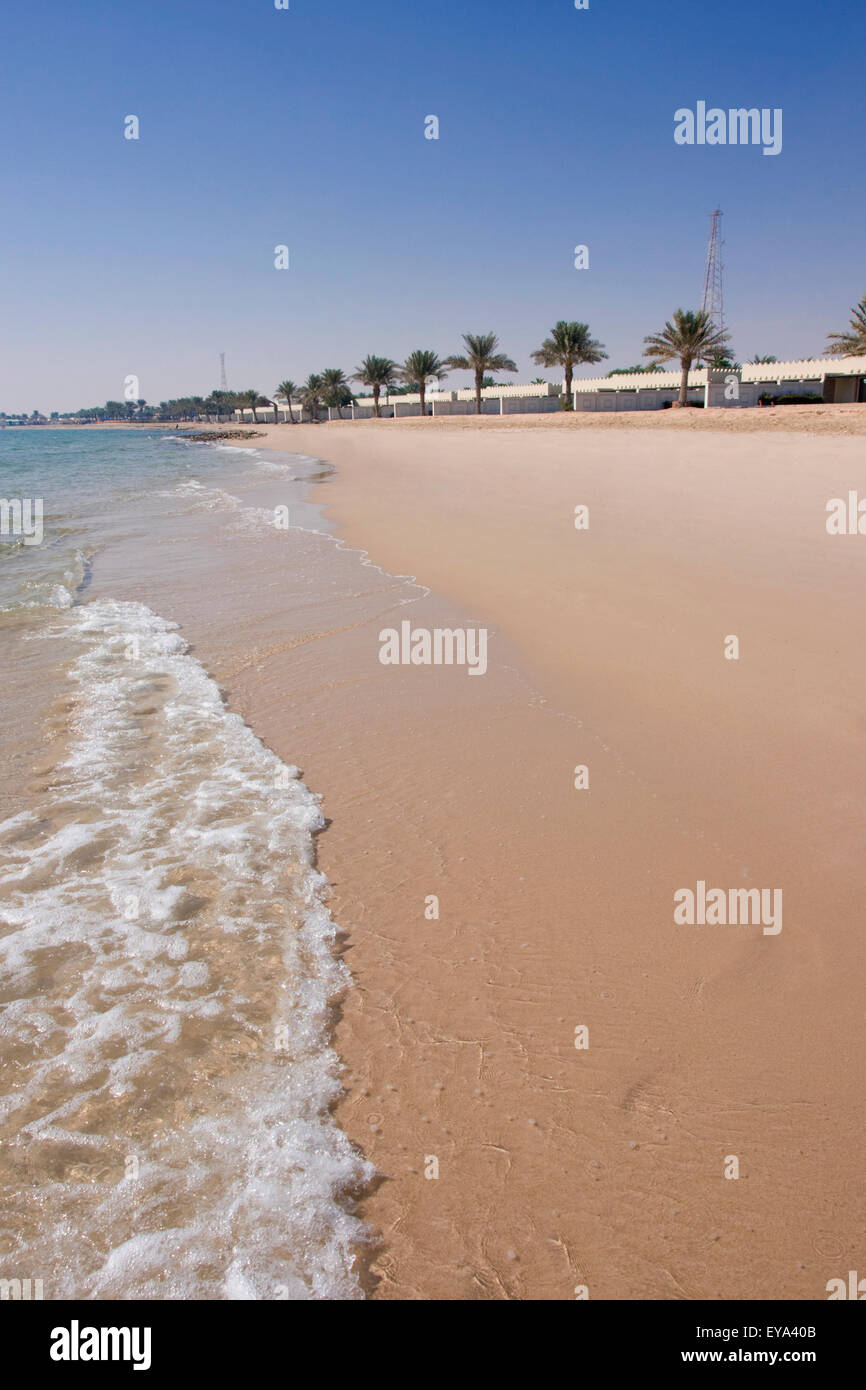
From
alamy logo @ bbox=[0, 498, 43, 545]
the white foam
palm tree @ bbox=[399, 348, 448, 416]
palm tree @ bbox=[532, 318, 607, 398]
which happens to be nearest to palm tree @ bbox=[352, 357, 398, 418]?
palm tree @ bbox=[399, 348, 448, 416]

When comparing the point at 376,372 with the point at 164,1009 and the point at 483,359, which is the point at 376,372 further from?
the point at 164,1009

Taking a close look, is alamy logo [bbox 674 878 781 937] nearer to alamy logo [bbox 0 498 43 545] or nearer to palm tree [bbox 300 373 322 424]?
alamy logo [bbox 0 498 43 545]

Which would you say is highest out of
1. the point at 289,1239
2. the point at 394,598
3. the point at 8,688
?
the point at 394,598

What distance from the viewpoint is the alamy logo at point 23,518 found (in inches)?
717

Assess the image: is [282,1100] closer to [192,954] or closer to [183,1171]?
[183,1171]

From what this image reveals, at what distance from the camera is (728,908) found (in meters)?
3.79

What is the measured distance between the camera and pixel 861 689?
19.5ft

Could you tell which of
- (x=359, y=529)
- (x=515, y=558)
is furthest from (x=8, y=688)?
(x=359, y=529)

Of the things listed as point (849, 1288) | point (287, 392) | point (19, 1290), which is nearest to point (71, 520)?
point (19, 1290)
